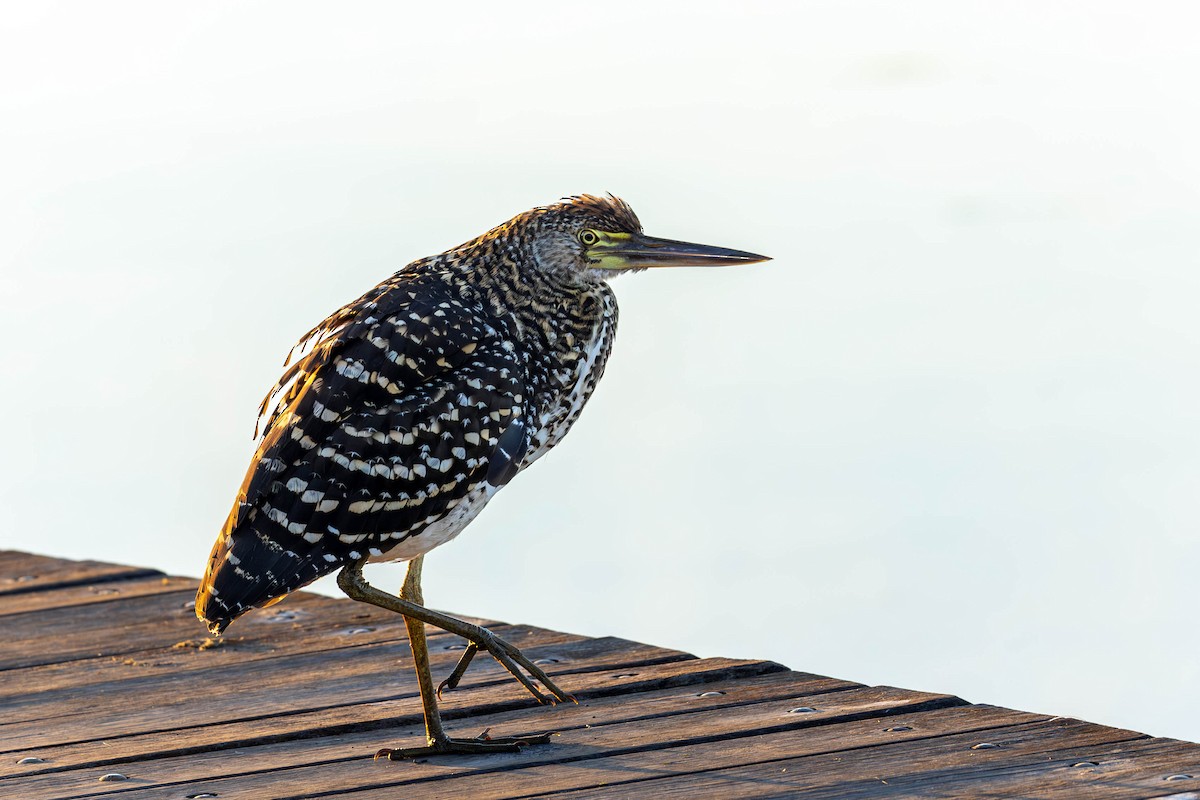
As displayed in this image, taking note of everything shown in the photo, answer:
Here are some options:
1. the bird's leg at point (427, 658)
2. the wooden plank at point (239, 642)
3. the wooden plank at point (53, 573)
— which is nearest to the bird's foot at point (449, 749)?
the bird's leg at point (427, 658)

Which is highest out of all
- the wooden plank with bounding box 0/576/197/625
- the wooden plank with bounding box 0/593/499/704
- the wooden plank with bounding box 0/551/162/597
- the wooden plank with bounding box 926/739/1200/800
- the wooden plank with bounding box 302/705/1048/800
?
the wooden plank with bounding box 0/551/162/597

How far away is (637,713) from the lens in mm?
4477

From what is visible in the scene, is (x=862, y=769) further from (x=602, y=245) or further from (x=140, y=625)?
(x=140, y=625)

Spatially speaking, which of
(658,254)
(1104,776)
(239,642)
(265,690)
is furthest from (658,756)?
(239,642)

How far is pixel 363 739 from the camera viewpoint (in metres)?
4.35

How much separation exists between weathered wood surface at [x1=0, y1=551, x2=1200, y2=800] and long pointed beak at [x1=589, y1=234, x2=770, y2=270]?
115cm

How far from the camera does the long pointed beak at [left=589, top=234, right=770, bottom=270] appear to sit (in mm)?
4992

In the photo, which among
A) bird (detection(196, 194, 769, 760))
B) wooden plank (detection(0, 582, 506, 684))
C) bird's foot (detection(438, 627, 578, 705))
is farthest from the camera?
wooden plank (detection(0, 582, 506, 684))

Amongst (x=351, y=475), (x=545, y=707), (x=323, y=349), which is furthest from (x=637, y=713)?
Result: (x=323, y=349)

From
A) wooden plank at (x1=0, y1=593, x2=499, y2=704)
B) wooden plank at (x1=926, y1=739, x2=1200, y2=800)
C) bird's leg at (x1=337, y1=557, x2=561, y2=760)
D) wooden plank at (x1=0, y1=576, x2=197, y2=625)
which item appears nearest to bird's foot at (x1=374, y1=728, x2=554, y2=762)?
bird's leg at (x1=337, y1=557, x2=561, y2=760)

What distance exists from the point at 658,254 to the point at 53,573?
2.93 metres

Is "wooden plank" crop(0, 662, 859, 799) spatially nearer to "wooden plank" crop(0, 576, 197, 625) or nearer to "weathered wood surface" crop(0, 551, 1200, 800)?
"weathered wood surface" crop(0, 551, 1200, 800)

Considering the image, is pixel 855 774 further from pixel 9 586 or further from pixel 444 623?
pixel 9 586

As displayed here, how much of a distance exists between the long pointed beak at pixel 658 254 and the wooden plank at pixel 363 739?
1.21 metres
